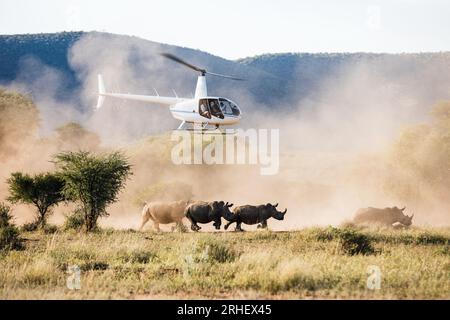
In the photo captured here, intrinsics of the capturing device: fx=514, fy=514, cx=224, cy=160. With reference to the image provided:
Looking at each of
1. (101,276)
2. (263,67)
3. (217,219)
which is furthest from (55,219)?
(263,67)

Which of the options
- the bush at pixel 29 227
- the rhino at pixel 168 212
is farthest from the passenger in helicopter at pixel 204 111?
the bush at pixel 29 227

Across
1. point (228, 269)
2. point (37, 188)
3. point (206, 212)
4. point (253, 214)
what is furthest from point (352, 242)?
point (37, 188)

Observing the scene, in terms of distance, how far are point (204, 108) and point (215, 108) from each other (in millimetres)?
700

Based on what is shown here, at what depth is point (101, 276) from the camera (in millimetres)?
12070

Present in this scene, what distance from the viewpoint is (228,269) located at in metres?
12.6

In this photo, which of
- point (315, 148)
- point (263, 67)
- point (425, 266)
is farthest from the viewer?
point (263, 67)

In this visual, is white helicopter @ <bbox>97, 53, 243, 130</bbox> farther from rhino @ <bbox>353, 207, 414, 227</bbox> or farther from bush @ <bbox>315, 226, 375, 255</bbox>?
bush @ <bbox>315, 226, 375, 255</bbox>

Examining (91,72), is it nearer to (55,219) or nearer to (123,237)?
(55,219)

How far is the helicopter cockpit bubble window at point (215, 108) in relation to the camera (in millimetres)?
26344

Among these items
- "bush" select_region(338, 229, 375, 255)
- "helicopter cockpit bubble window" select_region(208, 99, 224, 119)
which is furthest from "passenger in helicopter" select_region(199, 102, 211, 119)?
"bush" select_region(338, 229, 375, 255)

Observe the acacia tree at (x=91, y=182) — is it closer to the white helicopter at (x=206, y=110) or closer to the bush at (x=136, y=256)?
the white helicopter at (x=206, y=110)

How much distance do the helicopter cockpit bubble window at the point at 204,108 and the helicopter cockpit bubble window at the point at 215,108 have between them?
20 cm

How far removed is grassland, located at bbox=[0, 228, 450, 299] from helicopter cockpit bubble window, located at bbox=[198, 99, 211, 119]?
987 centimetres
